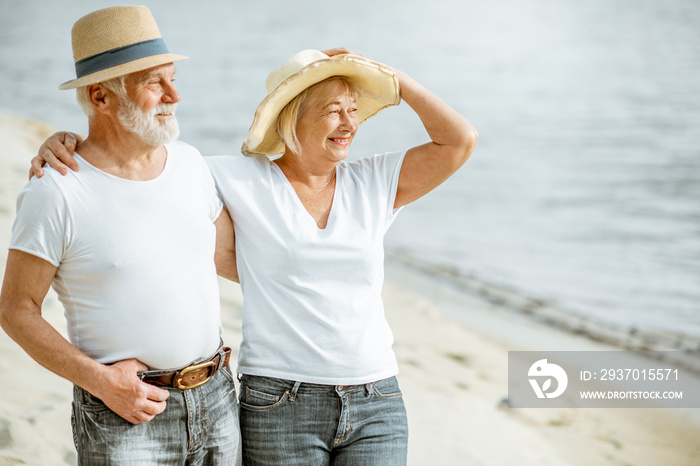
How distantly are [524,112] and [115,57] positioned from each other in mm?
17760

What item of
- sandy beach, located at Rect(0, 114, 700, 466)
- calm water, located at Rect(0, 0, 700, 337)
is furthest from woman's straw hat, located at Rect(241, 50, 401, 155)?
calm water, located at Rect(0, 0, 700, 337)

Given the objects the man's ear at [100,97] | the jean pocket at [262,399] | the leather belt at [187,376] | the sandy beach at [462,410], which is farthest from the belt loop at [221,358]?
the sandy beach at [462,410]

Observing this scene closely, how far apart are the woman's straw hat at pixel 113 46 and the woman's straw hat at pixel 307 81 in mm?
409

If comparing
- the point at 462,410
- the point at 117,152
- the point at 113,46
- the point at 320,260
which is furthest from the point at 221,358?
the point at 462,410

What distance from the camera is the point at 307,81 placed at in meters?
2.29

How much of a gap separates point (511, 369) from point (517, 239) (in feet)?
16.3

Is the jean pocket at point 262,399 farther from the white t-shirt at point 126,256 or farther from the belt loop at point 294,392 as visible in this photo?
the white t-shirt at point 126,256

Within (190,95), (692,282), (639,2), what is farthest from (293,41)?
(692,282)

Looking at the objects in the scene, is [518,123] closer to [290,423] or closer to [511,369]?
[511,369]

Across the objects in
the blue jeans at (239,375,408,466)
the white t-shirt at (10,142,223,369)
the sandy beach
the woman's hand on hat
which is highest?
the woman's hand on hat

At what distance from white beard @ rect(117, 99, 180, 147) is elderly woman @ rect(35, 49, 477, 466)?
1.03ft

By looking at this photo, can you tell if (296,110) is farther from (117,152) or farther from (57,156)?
(57,156)

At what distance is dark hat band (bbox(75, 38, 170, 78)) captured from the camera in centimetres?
190

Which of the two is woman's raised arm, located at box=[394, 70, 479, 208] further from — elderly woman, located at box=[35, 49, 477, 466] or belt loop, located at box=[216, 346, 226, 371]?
belt loop, located at box=[216, 346, 226, 371]
